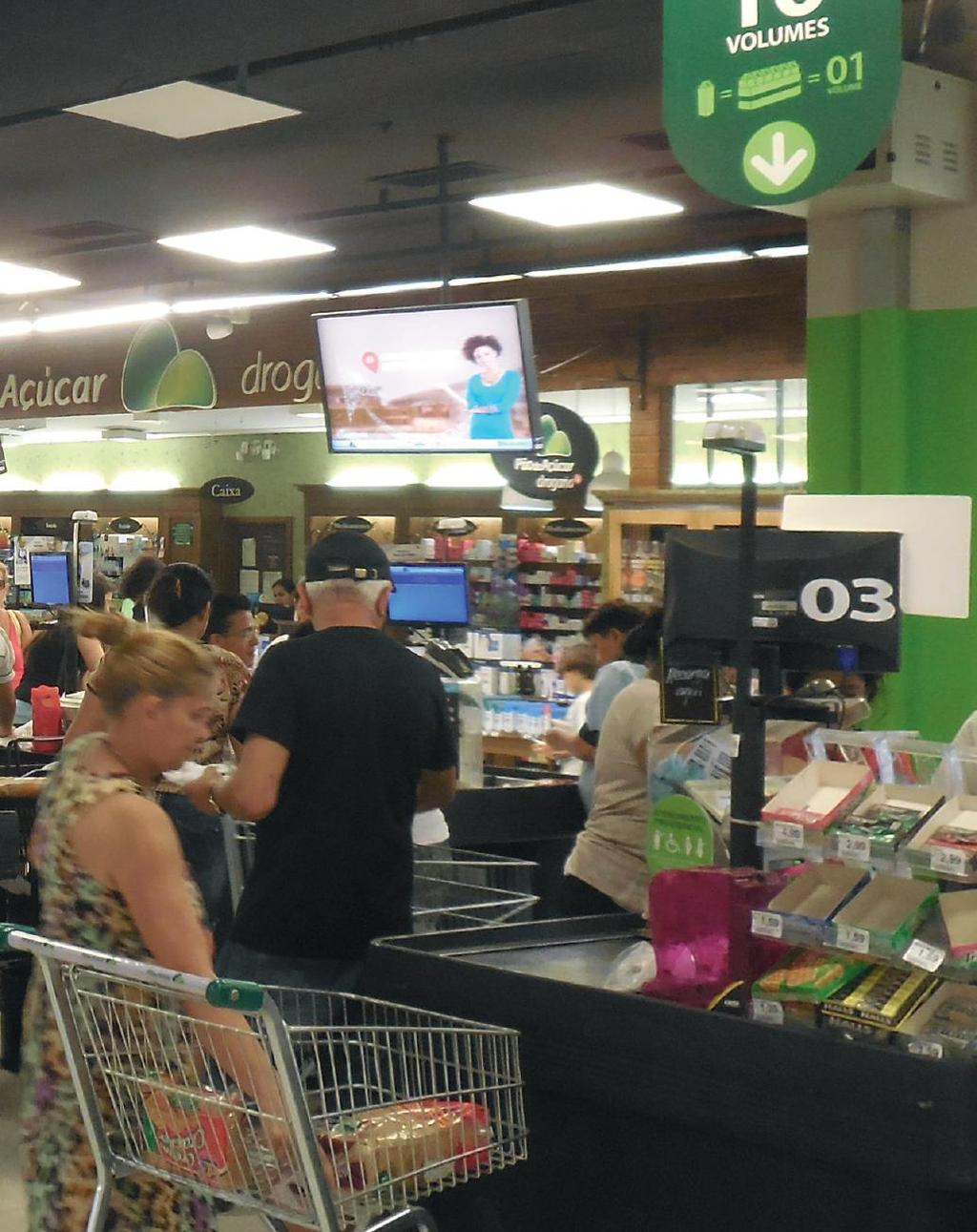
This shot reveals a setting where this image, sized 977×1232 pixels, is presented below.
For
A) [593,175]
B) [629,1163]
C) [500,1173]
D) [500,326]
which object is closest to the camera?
[629,1163]

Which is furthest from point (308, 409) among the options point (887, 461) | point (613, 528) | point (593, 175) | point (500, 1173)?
point (500, 1173)

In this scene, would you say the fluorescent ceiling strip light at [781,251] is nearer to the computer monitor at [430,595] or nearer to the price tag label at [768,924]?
the computer monitor at [430,595]

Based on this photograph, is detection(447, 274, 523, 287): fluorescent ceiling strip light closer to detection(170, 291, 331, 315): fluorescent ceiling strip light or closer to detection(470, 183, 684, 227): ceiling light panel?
detection(170, 291, 331, 315): fluorescent ceiling strip light

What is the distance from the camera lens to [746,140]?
12.6ft

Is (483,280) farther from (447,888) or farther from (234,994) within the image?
(234,994)

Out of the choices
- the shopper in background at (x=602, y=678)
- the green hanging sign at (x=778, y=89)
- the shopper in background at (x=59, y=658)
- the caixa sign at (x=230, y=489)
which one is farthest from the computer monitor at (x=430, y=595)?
the caixa sign at (x=230, y=489)

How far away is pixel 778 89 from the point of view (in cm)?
377

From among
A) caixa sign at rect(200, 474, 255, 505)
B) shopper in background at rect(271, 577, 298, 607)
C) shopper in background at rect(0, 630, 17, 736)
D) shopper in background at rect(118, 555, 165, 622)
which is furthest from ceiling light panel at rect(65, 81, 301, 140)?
caixa sign at rect(200, 474, 255, 505)

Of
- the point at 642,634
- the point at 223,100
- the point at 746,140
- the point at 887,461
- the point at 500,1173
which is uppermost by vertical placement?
the point at 223,100

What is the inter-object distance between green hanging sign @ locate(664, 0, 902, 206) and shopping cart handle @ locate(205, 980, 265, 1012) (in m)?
2.36

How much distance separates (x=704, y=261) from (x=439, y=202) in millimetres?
2005

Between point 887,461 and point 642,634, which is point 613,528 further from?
point 642,634

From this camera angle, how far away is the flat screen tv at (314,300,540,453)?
728cm

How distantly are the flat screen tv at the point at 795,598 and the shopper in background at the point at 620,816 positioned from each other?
4.62 ft
